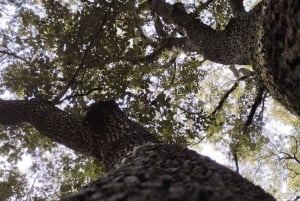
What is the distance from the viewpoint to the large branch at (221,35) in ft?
16.5

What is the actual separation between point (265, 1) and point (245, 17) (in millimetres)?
→ 2208

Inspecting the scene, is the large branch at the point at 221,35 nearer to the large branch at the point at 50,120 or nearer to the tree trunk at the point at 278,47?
the tree trunk at the point at 278,47

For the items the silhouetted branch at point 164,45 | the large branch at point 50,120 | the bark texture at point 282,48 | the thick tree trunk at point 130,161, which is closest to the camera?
the thick tree trunk at point 130,161

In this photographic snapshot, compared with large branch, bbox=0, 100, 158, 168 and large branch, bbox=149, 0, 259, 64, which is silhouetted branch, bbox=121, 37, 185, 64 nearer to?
large branch, bbox=149, 0, 259, 64

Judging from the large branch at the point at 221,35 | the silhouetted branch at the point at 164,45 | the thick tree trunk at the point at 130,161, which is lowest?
the thick tree trunk at the point at 130,161

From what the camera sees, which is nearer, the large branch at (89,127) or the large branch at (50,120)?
the large branch at (89,127)

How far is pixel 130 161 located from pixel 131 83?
415 cm

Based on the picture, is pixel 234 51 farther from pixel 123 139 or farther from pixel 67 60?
pixel 67 60

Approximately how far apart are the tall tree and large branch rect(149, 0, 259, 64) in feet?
0.06

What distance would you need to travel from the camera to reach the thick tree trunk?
2.04m

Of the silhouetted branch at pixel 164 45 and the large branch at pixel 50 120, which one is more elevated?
the silhouetted branch at pixel 164 45

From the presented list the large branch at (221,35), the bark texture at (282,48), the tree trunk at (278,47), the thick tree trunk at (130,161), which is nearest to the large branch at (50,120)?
the thick tree trunk at (130,161)

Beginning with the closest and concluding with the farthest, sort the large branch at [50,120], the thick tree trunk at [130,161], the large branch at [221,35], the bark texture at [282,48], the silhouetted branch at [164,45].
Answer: the thick tree trunk at [130,161], the bark texture at [282,48], the large branch at [221,35], the large branch at [50,120], the silhouetted branch at [164,45]

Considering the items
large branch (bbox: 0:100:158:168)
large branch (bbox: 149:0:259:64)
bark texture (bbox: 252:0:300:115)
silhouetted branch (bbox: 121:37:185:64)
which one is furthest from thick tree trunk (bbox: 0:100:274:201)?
silhouetted branch (bbox: 121:37:185:64)
